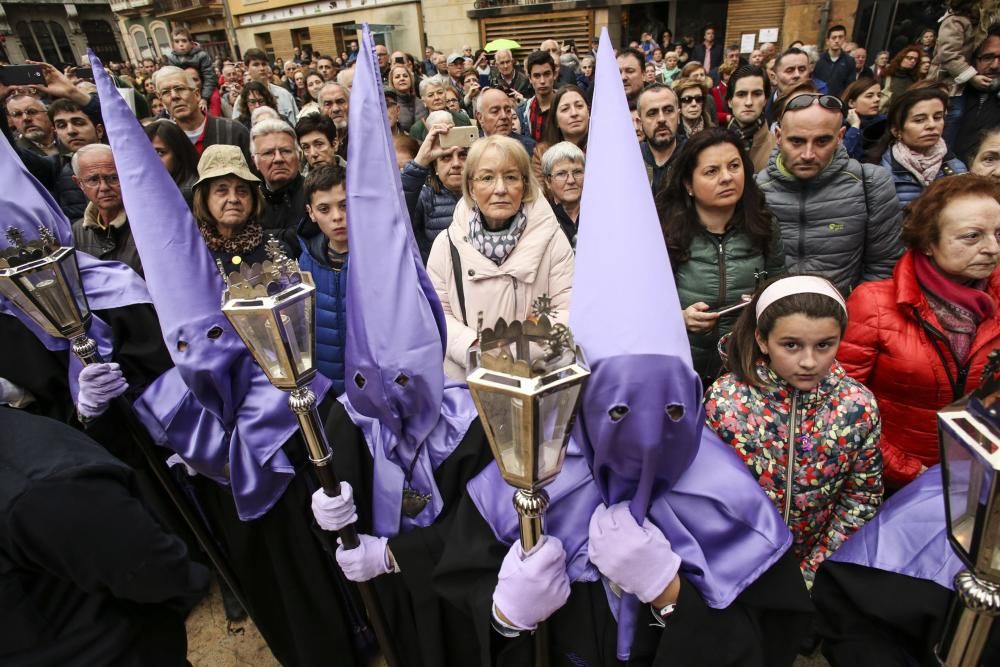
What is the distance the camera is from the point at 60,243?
94.0 inches

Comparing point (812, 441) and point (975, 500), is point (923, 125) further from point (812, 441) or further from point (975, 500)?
point (975, 500)

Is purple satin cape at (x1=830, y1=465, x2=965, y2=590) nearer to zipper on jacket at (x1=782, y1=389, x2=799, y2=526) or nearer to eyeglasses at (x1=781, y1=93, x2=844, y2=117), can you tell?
zipper on jacket at (x1=782, y1=389, x2=799, y2=526)

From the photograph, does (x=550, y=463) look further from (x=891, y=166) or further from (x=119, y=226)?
(x=891, y=166)

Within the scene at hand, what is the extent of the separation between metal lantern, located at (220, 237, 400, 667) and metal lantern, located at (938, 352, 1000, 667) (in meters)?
1.31

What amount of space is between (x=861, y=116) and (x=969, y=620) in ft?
17.7

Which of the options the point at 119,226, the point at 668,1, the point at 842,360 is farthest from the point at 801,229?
the point at 668,1

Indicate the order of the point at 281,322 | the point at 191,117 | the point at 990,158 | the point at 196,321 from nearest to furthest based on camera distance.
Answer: the point at 281,322 < the point at 196,321 < the point at 990,158 < the point at 191,117

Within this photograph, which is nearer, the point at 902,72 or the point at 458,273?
the point at 458,273

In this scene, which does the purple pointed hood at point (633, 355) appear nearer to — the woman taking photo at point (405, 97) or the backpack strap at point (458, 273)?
the backpack strap at point (458, 273)

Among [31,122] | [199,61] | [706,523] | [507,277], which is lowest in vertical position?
[706,523]

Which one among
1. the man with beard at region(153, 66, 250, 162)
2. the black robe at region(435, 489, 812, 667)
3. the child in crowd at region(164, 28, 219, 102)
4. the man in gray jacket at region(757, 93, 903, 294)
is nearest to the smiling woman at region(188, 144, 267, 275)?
the man with beard at region(153, 66, 250, 162)

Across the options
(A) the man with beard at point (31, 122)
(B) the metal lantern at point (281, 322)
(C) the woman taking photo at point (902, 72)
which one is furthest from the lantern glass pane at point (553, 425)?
(C) the woman taking photo at point (902, 72)

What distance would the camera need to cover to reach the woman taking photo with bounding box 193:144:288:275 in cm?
301

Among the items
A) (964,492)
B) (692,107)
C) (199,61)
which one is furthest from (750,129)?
(199,61)
